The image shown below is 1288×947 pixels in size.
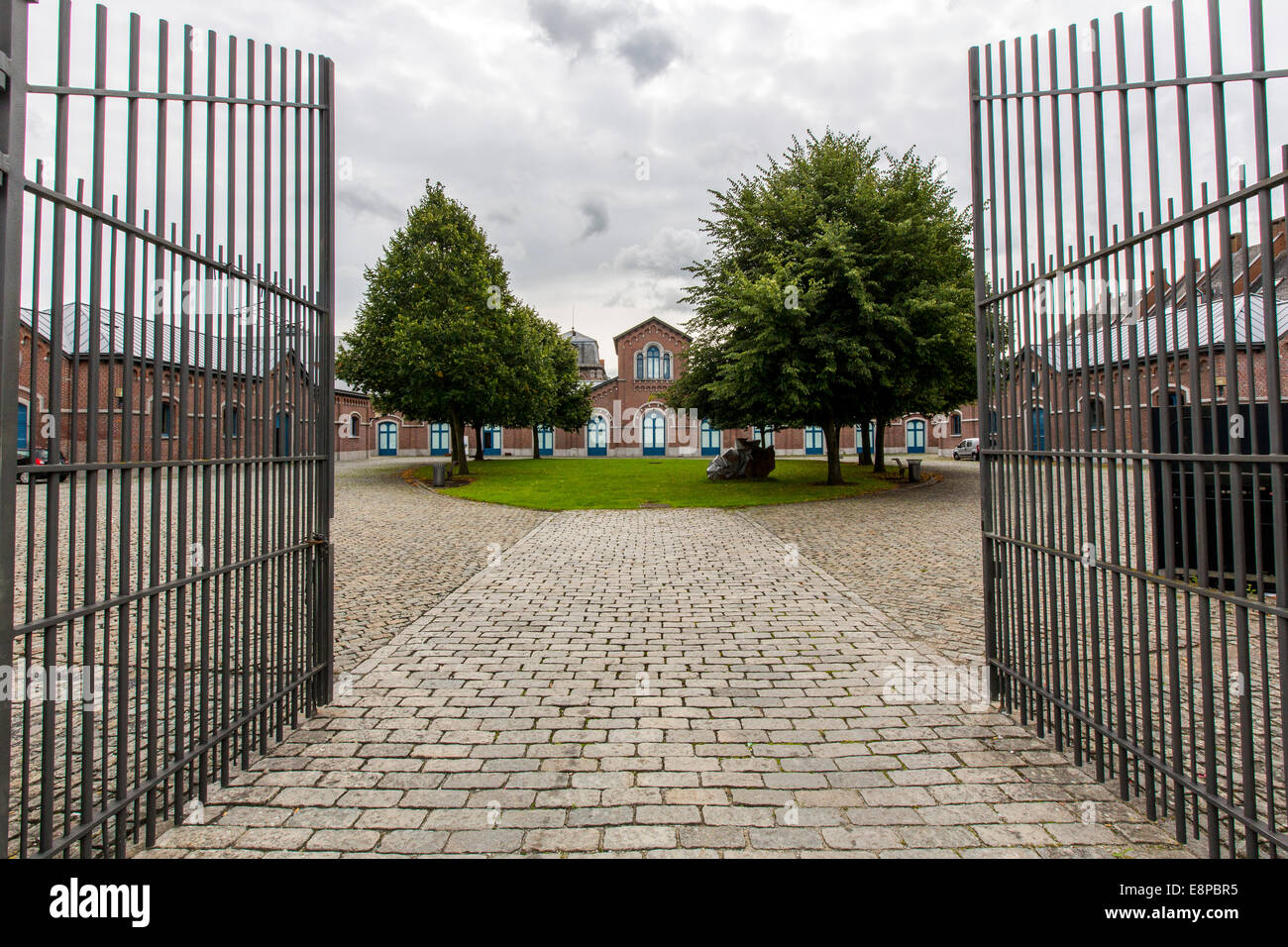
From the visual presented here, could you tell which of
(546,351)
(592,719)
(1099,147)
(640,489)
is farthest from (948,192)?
(592,719)

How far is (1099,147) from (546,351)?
1180 inches

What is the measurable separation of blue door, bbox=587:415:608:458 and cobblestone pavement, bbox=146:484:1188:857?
49847 mm

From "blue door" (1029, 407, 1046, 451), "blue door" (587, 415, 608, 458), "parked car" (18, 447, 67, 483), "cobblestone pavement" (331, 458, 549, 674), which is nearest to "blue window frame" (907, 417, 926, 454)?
"blue door" (587, 415, 608, 458)

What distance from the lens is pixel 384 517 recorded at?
15.9 meters

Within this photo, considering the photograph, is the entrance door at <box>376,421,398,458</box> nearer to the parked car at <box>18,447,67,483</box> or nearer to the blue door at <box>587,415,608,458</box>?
the blue door at <box>587,415,608,458</box>

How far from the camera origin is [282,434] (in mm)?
4277

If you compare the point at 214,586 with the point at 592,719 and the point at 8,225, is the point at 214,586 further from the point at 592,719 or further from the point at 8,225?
the point at 592,719

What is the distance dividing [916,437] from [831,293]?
40700 mm

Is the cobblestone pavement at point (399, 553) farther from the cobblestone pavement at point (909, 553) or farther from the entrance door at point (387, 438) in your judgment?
the entrance door at point (387, 438)

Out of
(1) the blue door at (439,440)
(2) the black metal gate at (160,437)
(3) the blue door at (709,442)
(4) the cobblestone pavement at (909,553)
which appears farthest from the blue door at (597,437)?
(2) the black metal gate at (160,437)

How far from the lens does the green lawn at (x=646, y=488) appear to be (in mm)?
18938

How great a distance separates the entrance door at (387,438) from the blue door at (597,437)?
51.3 ft

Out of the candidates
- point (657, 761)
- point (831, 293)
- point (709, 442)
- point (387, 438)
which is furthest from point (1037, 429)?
point (387, 438)

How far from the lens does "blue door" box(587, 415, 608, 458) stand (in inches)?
2222
